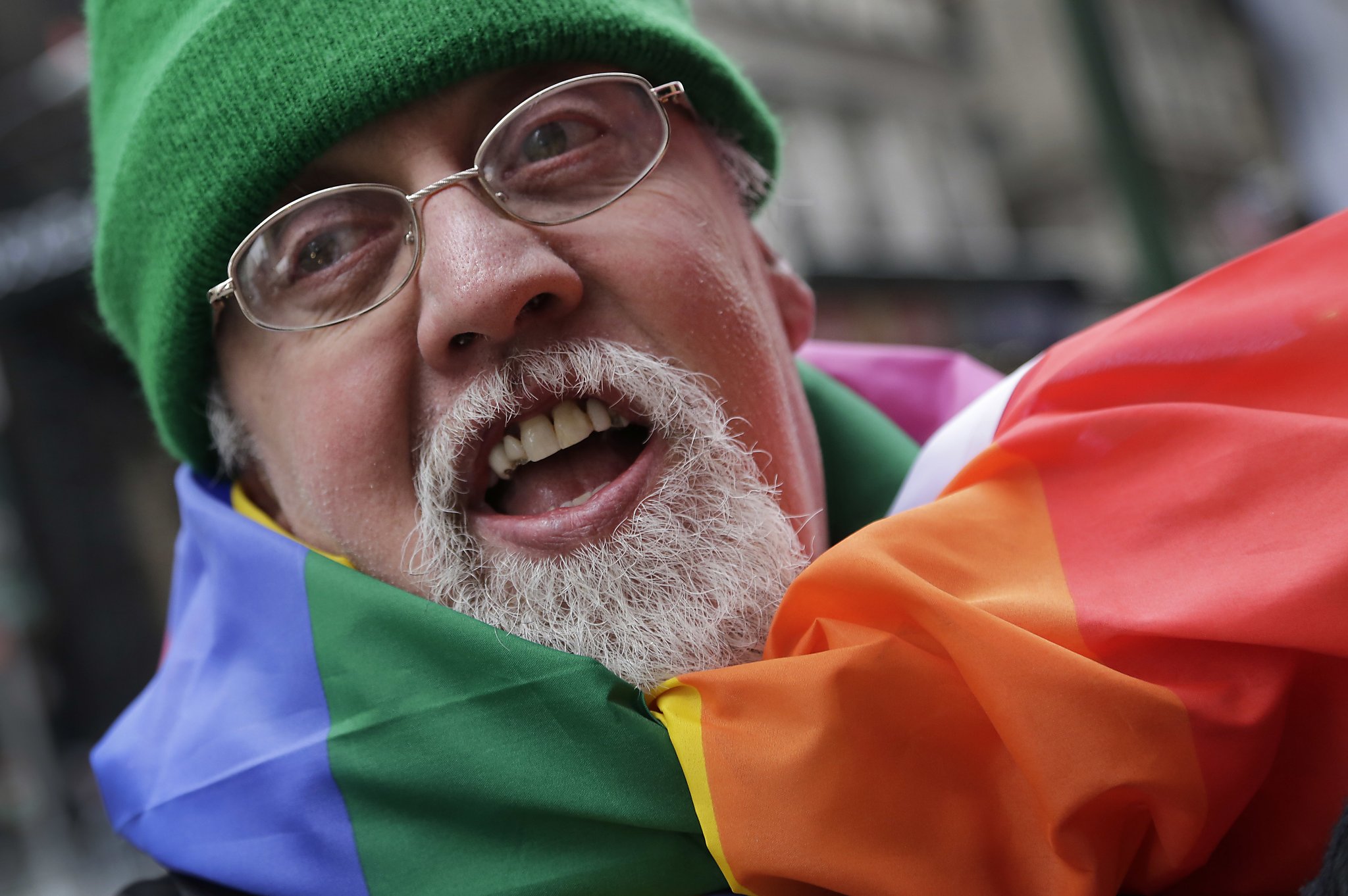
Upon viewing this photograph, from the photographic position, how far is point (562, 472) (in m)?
1.74

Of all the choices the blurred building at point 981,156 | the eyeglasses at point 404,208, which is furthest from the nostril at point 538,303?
the blurred building at point 981,156

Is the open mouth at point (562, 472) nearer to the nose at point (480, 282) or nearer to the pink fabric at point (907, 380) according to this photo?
the nose at point (480, 282)

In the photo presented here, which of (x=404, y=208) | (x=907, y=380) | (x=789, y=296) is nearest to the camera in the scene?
(x=404, y=208)

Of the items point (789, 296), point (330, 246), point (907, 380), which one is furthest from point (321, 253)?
point (907, 380)

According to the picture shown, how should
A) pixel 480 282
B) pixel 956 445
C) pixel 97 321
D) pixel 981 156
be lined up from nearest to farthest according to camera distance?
pixel 480 282 → pixel 956 445 → pixel 97 321 → pixel 981 156

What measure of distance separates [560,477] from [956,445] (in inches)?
28.9

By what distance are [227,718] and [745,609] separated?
844 millimetres

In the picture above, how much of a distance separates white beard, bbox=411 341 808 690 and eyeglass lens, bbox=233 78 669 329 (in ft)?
0.87

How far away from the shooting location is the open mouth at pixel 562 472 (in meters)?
1.64

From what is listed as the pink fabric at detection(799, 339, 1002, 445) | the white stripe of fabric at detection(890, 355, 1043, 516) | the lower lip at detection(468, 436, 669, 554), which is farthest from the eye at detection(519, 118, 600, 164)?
the pink fabric at detection(799, 339, 1002, 445)

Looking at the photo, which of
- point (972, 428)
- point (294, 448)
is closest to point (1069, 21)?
point (972, 428)

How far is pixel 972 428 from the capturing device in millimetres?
1959

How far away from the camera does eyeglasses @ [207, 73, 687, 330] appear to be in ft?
5.70

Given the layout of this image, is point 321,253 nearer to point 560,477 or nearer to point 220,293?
point 220,293
